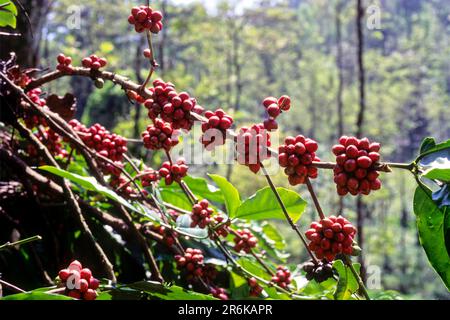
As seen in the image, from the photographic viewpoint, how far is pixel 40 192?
115 centimetres

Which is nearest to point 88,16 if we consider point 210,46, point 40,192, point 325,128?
point 210,46

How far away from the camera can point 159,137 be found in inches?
35.7

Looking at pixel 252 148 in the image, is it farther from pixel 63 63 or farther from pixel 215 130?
pixel 63 63

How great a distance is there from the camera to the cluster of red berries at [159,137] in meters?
0.90

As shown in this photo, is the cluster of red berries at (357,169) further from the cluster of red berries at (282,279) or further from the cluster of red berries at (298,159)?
the cluster of red berries at (282,279)

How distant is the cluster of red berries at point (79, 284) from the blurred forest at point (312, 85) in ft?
26.5

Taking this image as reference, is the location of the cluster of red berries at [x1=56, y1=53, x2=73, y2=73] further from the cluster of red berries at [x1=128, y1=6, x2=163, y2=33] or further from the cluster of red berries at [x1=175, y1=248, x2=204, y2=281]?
the cluster of red berries at [x1=175, y1=248, x2=204, y2=281]

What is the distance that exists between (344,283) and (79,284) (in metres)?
0.37

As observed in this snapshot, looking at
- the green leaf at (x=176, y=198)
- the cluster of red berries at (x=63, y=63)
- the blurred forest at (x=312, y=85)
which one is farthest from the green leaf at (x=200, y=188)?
the blurred forest at (x=312, y=85)

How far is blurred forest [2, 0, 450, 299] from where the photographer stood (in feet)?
43.5

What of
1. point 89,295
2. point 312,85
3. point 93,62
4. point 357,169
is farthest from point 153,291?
point 312,85

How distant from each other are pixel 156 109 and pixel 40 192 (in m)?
0.51

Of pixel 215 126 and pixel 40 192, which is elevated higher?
pixel 215 126
